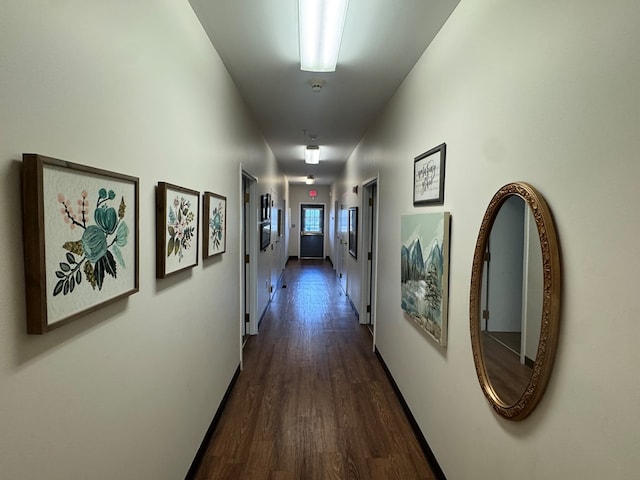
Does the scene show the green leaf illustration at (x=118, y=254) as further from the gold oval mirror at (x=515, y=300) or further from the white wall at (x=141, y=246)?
the gold oval mirror at (x=515, y=300)

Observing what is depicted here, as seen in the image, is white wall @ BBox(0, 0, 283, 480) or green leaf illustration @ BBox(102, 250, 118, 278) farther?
green leaf illustration @ BBox(102, 250, 118, 278)

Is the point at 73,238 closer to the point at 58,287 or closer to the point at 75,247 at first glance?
the point at 75,247

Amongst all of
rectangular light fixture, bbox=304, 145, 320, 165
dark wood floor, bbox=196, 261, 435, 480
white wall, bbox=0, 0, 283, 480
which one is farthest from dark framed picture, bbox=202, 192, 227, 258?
rectangular light fixture, bbox=304, 145, 320, 165

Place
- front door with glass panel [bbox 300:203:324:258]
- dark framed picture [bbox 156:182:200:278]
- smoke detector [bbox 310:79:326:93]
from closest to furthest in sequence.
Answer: dark framed picture [bbox 156:182:200:278], smoke detector [bbox 310:79:326:93], front door with glass panel [bbox 300:203:324:258]

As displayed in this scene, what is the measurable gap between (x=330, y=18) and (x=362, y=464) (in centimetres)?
250

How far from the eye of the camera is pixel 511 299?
1230mm

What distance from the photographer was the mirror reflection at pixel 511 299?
110 cm

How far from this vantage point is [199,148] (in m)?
1.89

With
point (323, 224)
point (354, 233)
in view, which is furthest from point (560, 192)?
point (323, 224)

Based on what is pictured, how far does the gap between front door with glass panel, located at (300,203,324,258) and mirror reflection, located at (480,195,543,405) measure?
32.4ft

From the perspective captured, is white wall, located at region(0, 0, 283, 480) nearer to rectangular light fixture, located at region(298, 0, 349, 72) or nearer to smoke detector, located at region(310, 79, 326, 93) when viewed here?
rectangular light fixture, located at region(298, 0, 349, 72)

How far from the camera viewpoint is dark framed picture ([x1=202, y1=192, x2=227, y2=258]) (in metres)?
1.97

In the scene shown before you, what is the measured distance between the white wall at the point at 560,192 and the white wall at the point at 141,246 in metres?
1.38

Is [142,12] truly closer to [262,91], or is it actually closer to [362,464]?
[262,91]
